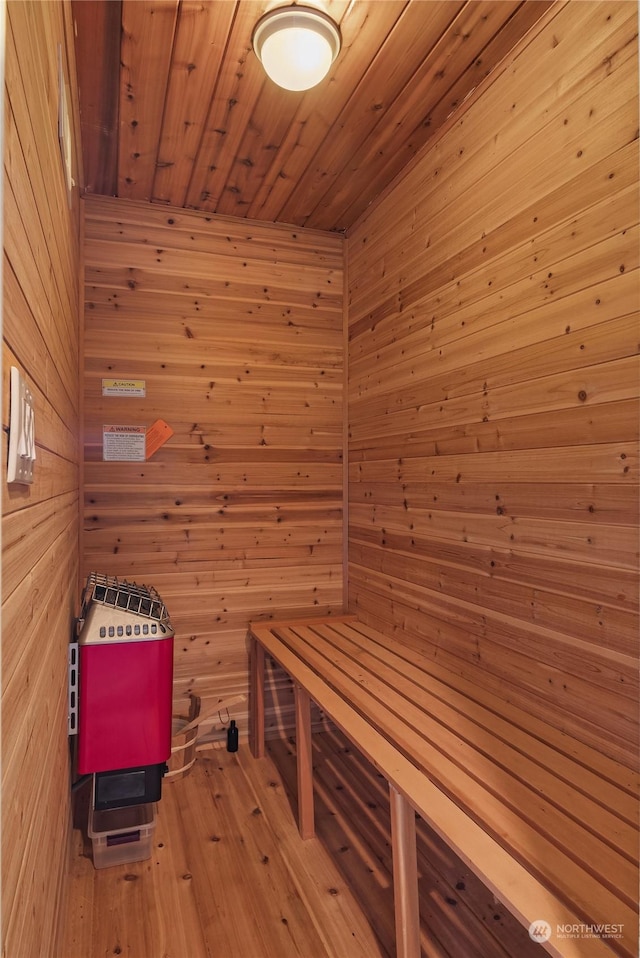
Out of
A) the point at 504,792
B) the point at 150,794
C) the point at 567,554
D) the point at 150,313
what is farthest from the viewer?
the point at 150,313

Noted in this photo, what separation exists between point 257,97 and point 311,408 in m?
1.46

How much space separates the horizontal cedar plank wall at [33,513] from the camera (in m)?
0.63

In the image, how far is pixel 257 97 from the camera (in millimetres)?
2006

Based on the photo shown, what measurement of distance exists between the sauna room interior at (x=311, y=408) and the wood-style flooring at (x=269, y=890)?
12 mm

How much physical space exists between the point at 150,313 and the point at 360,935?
2651 millimetres

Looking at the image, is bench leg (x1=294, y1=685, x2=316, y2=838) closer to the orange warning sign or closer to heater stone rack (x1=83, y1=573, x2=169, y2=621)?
heater stone rack (x1=83, y1=573, x2=169, y2=621)

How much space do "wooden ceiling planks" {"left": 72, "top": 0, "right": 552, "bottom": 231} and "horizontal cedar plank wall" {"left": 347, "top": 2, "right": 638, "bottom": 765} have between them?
0.49 ft

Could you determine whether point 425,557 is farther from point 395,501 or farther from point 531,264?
point 531,264

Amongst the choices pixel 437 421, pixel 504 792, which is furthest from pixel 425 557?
pixel 504 792

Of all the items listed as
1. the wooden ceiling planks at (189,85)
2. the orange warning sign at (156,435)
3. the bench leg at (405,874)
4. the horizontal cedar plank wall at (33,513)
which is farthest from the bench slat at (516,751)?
the wooden ceiling planks at (189,85)

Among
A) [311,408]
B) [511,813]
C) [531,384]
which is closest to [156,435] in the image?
[311,408]

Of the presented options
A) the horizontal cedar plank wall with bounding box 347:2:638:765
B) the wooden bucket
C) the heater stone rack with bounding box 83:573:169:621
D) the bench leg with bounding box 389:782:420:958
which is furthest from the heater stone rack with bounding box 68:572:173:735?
the horizontal cedar plank wall with bounding box 347:2:638:765

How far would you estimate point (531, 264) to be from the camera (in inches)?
67.2

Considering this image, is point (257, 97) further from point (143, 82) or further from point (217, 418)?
point (217, 418)
